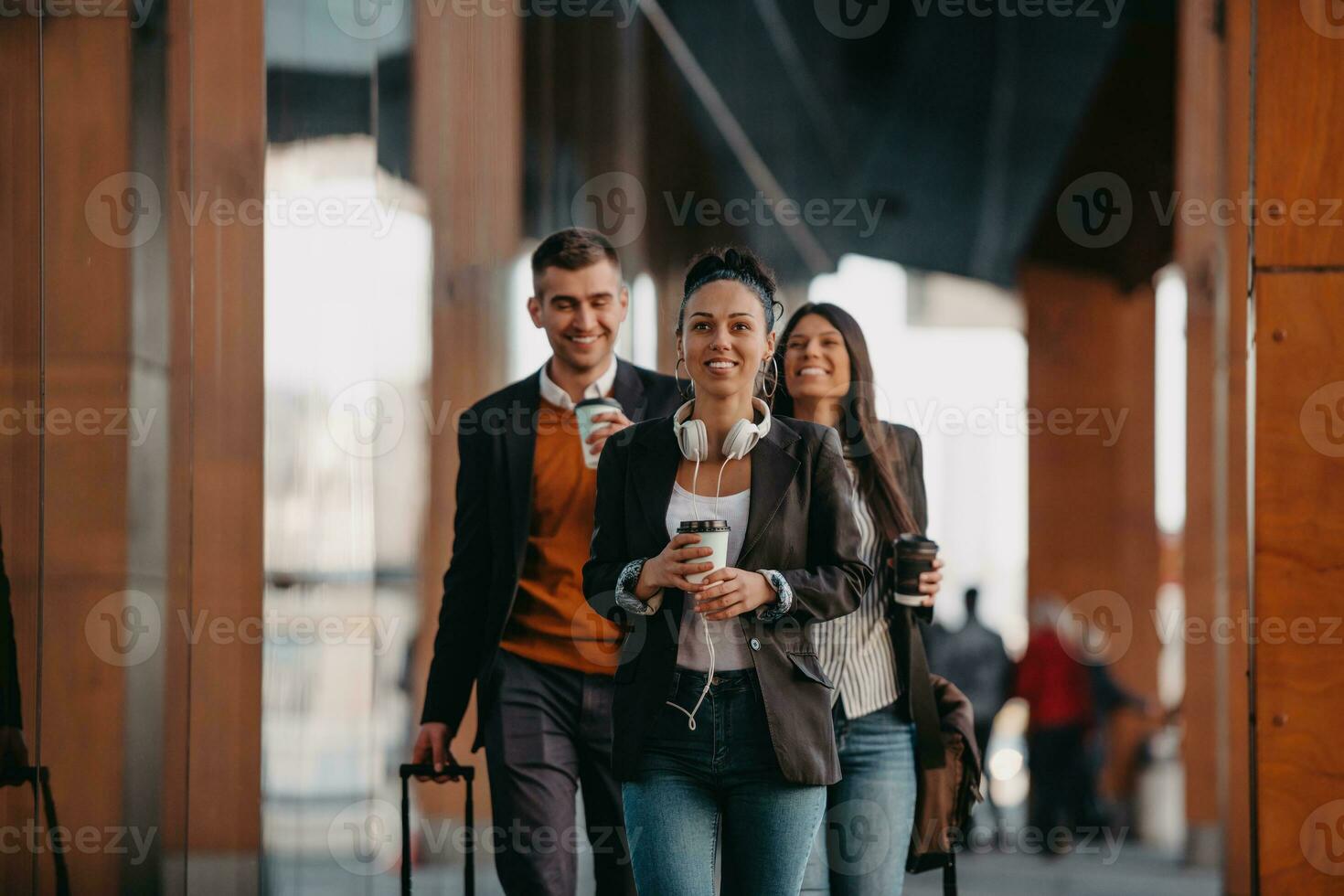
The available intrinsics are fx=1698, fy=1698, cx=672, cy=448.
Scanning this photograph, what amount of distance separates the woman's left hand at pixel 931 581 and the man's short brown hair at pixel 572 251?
3.08ft

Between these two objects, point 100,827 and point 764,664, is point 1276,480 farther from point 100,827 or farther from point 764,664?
point 100,827

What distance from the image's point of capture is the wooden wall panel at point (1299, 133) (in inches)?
151

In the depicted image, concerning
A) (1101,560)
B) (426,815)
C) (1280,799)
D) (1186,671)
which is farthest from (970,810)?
(1101,560)

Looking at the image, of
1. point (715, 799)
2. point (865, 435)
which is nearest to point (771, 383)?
point (865, 435)

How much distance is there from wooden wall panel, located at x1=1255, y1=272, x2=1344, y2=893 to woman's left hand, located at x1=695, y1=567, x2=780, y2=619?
5.22 feet

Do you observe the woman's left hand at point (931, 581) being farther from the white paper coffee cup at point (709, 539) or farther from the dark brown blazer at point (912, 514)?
the white paper coffee cup at point (709, 539)

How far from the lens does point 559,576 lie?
3.65 metres

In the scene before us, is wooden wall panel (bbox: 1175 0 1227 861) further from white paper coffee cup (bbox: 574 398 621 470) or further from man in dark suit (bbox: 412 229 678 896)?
white paper coffee cup (bbox: 574 398 621 470)

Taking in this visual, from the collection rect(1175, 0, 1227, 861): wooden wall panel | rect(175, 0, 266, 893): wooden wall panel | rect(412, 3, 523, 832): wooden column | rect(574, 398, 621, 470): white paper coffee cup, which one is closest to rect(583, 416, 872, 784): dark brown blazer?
rect(574, 398, 621, 470): white paper coffee cup

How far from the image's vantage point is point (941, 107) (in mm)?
16062

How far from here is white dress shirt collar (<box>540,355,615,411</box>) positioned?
374 cm

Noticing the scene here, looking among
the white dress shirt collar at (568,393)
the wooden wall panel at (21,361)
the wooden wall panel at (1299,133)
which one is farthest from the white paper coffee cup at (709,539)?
the wooden wall panel at (21,361)

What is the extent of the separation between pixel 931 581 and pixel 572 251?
1056 mm

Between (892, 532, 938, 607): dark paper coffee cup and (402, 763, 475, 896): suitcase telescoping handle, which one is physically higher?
(892, 532, 938, 607): dark paper coffee cup
